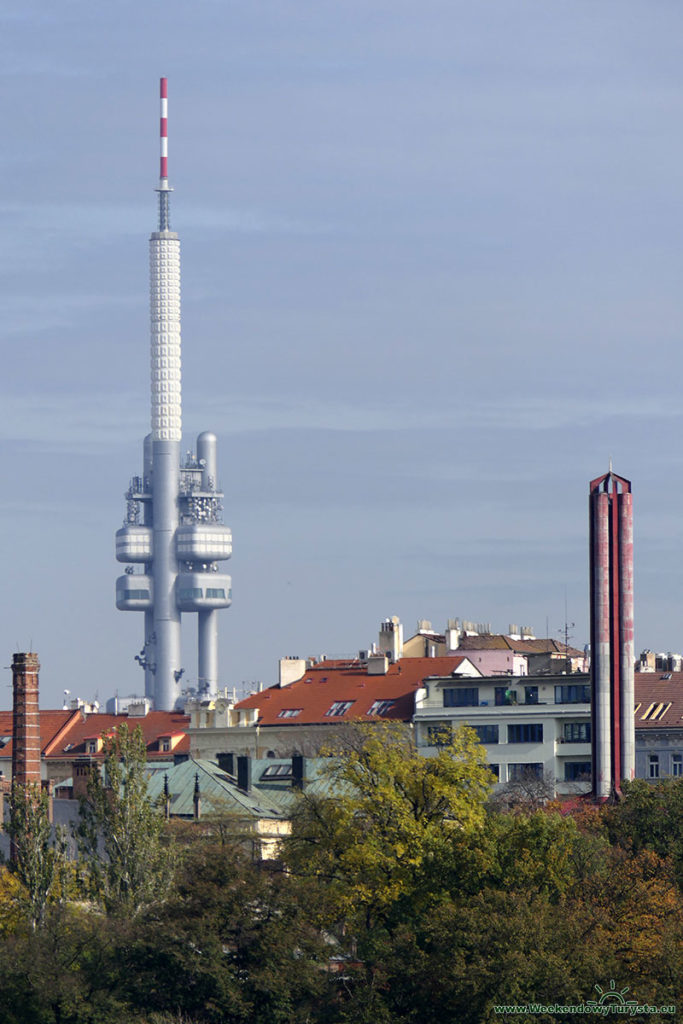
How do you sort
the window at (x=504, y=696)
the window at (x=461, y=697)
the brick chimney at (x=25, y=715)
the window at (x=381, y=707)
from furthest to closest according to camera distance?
the window at (x=381, y=707), the window at (x=461, y=697), the window at (x=504, y=696), the brick chimney at (x=25, y=715)

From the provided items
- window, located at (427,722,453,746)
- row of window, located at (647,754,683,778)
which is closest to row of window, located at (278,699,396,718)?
row of window, located at (647,754,683,778)

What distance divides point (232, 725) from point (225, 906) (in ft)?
338

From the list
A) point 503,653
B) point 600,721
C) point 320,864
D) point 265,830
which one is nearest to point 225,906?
point 320,864

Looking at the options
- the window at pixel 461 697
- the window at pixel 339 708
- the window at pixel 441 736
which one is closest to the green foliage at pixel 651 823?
the window at pixel 441 736

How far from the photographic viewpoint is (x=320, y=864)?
93.2 m

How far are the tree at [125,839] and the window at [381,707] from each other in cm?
7171

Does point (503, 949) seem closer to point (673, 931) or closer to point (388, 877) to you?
point (673, 931)

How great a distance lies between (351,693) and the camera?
183 meters

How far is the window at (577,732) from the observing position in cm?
16038

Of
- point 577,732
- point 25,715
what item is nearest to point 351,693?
point 577,732

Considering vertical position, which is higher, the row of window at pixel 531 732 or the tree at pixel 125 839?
the row of window at pixel 531 732

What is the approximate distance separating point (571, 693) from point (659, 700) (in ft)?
28.5

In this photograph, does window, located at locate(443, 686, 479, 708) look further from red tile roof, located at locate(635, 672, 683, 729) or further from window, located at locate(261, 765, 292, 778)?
window, located at locate(261, 765, 292, 778)

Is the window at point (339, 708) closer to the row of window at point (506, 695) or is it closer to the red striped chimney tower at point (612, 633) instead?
the row of window at point (506, 695)
